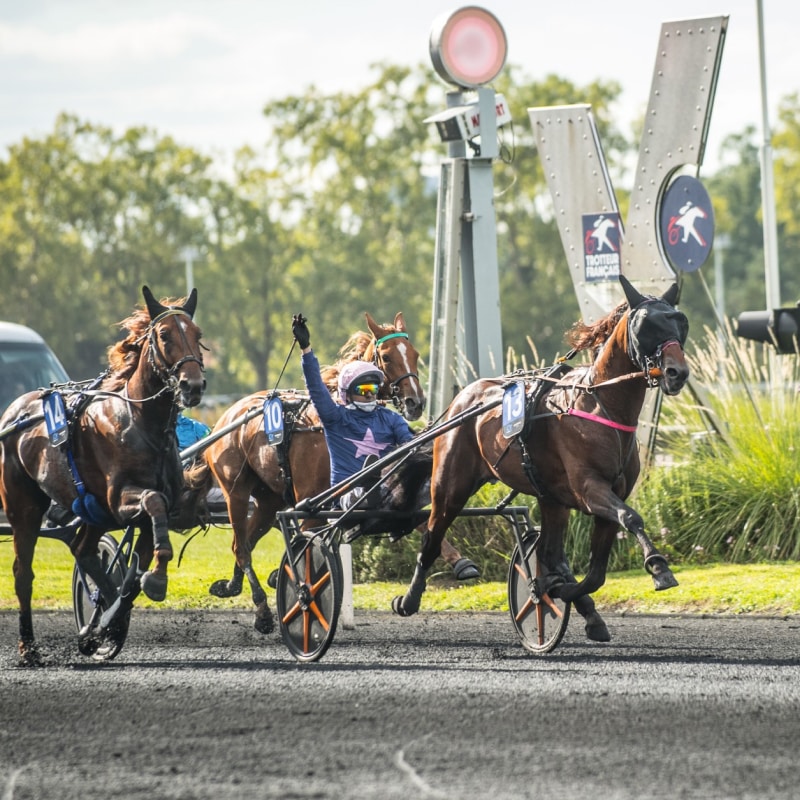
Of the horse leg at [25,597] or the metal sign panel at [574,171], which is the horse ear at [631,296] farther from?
the metal sign panel at [574,171]

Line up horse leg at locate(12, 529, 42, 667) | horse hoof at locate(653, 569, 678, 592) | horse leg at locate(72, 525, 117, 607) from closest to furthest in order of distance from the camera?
horse hoof at locate(653, 569, 678, 592), horse leg at locate(12, 529, 42, 667), horse leg at locate(72, 525, 117, 607)

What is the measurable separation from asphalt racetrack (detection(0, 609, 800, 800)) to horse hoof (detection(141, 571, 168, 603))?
1.45 feet

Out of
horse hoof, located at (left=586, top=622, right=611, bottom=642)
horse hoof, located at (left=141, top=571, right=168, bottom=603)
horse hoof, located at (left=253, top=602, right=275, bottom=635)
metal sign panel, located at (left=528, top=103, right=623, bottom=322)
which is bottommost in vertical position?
horse hoof, located at (left=253, top=602, right=275, bottom=635)

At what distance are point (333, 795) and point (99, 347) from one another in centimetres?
3774

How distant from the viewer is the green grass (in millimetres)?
10945

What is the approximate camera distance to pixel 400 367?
1023 cm

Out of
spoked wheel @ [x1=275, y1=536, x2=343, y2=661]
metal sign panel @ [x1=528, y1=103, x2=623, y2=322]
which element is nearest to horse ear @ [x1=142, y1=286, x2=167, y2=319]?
spoked wheel @ [x1=275, y1=536, x2=343, y2=661]

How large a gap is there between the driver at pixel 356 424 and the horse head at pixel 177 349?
96 cm

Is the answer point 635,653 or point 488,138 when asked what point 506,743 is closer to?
point 635,653

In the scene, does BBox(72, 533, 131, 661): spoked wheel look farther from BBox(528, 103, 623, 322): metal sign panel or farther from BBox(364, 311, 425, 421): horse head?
BBox(528, 103, 623, 322): metal sign panel

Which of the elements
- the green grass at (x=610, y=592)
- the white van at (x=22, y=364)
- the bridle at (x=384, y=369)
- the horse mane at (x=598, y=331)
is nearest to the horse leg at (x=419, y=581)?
the bridle at (x=384, y=369)

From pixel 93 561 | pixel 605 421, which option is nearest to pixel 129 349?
pixel 93 561

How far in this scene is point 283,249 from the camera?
143 ft

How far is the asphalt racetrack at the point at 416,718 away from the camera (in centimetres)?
552
